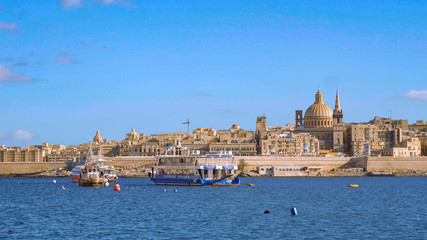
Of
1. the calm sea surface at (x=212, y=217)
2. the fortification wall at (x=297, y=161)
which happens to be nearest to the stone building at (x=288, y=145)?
the fortification wall at (x=297, y=161)

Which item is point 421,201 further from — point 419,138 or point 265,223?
point 419,138

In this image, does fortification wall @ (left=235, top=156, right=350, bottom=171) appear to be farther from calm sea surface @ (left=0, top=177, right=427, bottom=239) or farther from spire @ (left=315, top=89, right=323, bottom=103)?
calm sea surface @ (left=0, top=177, right=427, bottom=239)

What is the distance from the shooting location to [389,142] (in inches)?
5472

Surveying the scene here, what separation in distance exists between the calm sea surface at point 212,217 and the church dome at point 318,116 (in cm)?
9786

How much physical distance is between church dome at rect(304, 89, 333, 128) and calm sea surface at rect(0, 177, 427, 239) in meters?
97.9

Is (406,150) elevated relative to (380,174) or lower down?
elevated

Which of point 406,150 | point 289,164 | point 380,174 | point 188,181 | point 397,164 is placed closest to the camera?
point 188,181

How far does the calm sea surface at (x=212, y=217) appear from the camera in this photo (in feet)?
102

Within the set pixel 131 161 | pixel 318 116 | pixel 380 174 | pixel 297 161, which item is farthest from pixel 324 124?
pixel 131 161

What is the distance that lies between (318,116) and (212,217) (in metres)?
116

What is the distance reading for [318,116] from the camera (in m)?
151

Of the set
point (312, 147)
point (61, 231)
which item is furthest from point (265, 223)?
point (312, 147)

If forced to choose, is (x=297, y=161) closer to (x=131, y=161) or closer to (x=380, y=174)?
(x=380, y=174)

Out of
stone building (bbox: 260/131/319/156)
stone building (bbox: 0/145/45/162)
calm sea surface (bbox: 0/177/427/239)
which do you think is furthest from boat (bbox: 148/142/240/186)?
stone building (bbox: 0/145/45/162)
